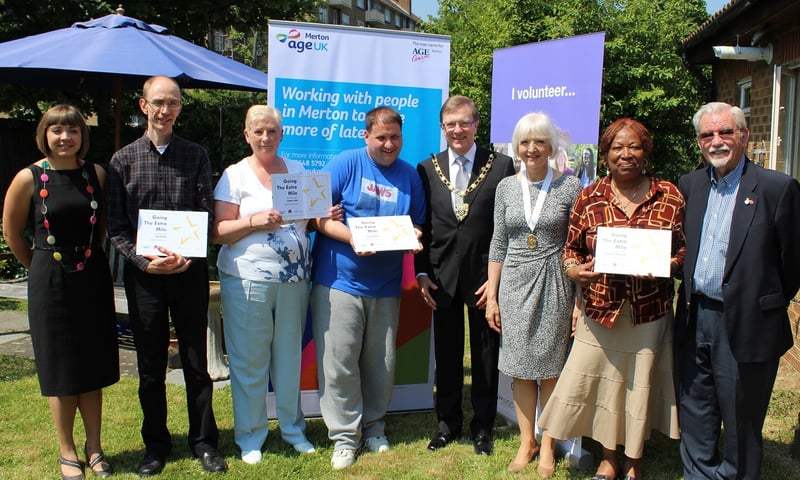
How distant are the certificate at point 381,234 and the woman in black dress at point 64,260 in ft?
4.62

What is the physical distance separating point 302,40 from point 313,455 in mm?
2778

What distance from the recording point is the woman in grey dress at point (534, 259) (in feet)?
11.8

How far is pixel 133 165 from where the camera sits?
Result: 348 centimetres

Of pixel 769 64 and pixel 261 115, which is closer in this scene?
pixel 261 115

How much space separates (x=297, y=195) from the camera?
3.61 metres

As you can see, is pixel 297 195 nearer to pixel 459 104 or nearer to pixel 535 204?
pixel 459 104

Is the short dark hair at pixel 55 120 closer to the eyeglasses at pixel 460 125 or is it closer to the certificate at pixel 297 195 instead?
the certificate at pixel 297 195

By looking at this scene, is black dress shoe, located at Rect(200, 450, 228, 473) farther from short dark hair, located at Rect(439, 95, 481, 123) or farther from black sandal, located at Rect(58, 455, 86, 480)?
short dark hair, located at Rect(439, 95, 481, 123)

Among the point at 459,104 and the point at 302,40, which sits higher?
the point at 302,40

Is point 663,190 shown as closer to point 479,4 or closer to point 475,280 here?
point 475,280

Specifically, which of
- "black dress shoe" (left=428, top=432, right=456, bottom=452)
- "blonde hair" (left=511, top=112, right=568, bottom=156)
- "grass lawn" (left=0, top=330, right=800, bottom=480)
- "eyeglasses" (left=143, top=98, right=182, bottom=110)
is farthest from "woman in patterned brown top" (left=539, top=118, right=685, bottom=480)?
"eyeglasses" (left=143, top=98, right=182, bottom=110)

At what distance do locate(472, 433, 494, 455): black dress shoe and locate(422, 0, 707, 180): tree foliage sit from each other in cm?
960

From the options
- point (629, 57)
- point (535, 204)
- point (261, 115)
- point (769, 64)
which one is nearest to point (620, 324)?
point (535, 204)

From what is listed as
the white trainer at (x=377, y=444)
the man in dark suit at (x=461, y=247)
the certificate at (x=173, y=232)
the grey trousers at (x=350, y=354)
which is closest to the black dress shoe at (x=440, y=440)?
the man in dark suit at (x=461, y=247)
